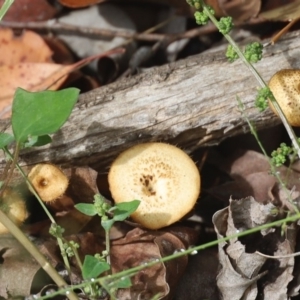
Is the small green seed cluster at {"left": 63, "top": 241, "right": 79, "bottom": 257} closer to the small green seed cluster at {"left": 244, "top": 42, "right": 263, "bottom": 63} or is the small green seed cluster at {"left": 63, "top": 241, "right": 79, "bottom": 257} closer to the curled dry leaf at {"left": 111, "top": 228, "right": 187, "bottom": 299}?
the curled dry leaf at {"left": 111, "top": 228, "right": 187, "bottom": 299}

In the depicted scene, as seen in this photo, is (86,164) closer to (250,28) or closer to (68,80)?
(68,80)

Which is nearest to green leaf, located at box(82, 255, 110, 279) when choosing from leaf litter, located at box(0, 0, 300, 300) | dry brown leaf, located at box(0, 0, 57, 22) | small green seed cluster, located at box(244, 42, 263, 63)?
leaf litter, located at box(0, 0, 300, 300)

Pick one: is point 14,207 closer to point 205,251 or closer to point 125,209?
point 125,209

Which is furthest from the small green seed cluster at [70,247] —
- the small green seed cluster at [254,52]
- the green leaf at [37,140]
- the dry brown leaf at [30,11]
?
the dry brown leaf at [30,11]

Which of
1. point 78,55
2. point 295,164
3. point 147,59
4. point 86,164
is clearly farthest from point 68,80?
point 295,164

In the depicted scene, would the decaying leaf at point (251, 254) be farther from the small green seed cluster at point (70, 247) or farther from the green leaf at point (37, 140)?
the green leaf at point (37, 140)

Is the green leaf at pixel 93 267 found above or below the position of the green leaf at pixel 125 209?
below

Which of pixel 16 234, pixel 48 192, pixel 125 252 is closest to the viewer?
pixel 16 234
